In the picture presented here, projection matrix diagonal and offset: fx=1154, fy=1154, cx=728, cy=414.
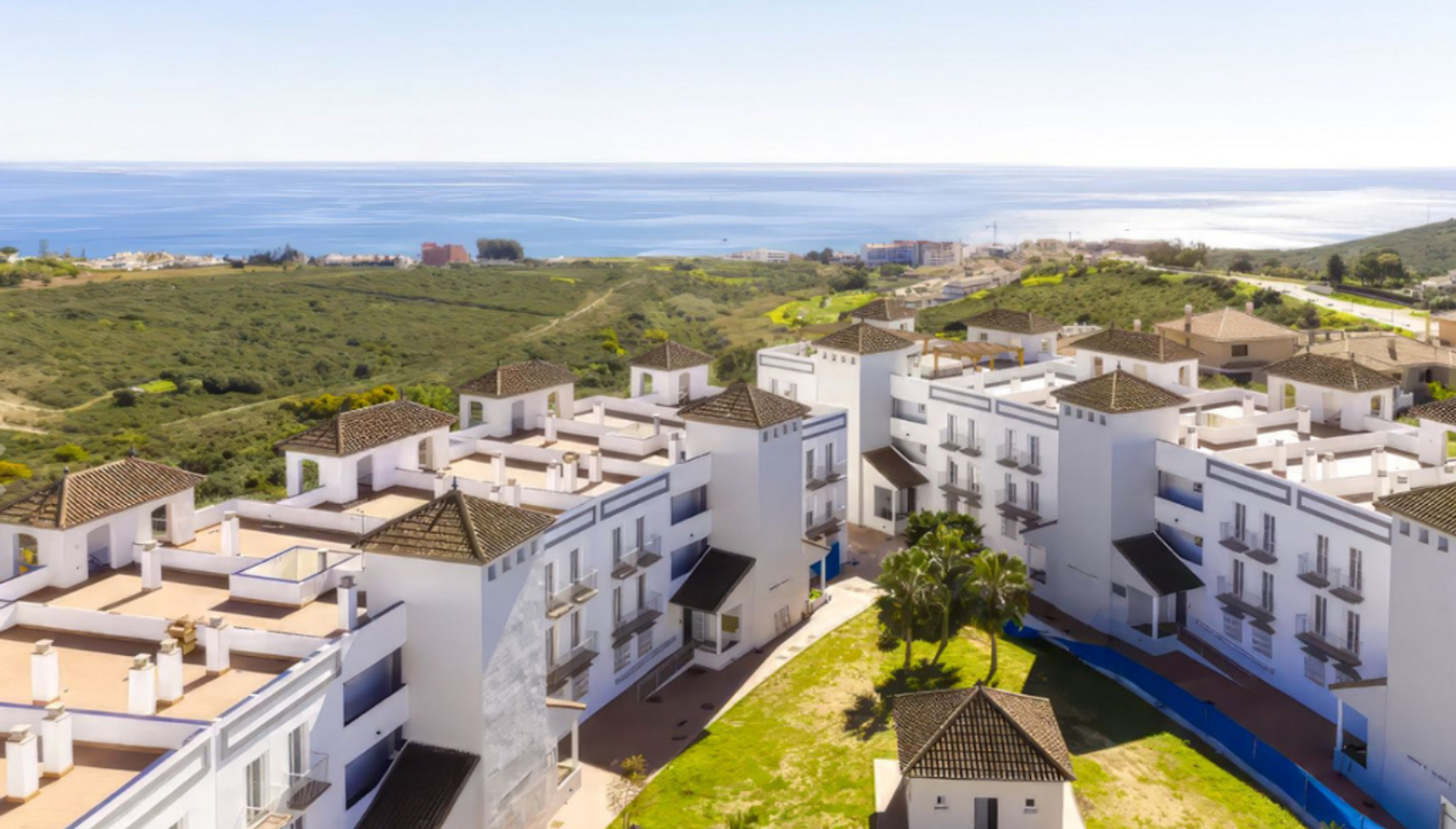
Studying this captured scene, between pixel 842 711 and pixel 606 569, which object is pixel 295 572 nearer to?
pixel 606 569

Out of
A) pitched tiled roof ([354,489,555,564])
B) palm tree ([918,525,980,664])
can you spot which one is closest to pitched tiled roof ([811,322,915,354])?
palm tree ([918,525,980,664])

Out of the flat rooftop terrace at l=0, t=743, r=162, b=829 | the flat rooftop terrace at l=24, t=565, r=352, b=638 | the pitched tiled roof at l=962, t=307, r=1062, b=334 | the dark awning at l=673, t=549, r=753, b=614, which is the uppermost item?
the pitched tiled roof at l=962, t=307, r=1062, b=334

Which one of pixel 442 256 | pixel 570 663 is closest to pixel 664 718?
pixel 570 663

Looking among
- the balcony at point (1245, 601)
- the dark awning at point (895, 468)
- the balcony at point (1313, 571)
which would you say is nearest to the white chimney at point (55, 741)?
the balcony at point (1313, 571)

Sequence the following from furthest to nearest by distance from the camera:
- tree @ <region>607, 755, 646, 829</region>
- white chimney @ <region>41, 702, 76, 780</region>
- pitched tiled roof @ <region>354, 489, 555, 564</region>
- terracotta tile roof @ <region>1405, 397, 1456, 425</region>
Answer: terracotta tile roof @ <region>1405, 397, 1456, 425</region> → tree @ <region>607, 755, 646, 829</region> → pitched tiled roof @ <region>354, 489, 555, 564</region> → white chimney @ <region>41, 702, 76, 780</region>

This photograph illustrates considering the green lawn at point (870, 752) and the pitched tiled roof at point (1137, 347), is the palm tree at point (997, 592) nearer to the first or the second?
the green lawn at point (870, 752)

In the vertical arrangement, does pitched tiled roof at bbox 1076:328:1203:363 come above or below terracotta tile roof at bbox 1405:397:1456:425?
above

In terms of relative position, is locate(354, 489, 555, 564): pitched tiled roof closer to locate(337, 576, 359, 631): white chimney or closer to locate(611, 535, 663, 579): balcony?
locate(337, 576, 359, 631): white chimney
